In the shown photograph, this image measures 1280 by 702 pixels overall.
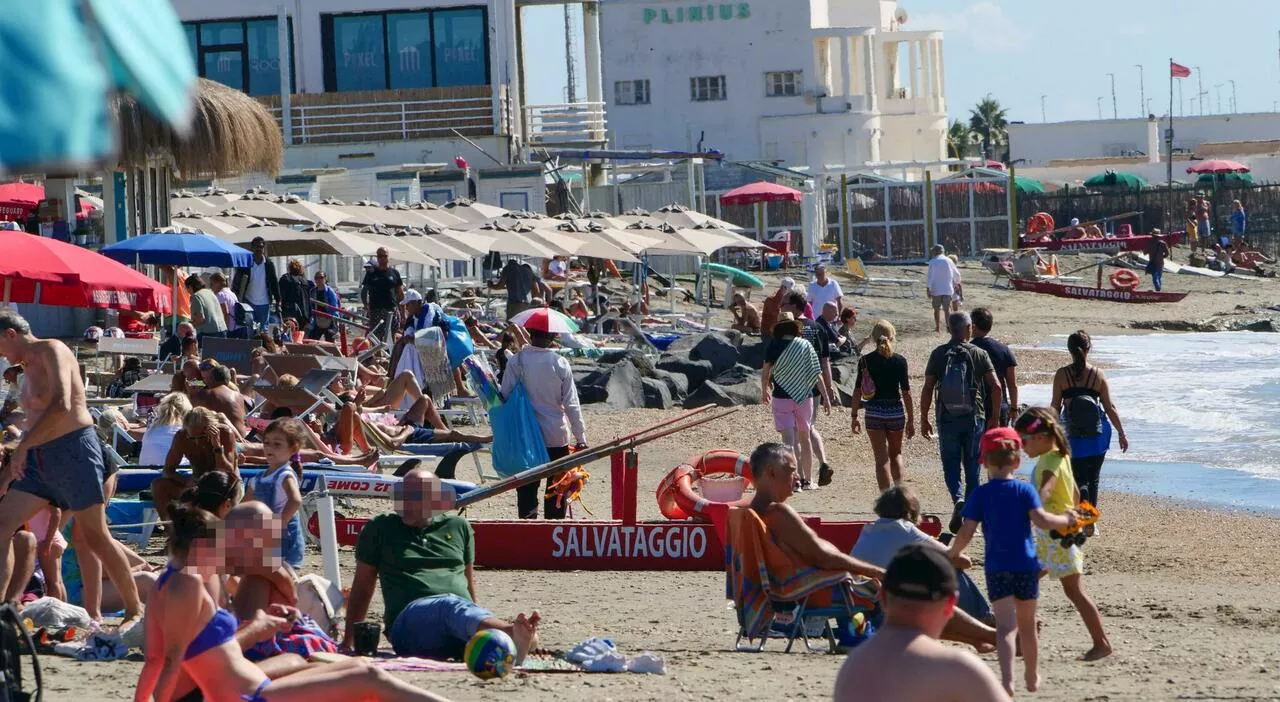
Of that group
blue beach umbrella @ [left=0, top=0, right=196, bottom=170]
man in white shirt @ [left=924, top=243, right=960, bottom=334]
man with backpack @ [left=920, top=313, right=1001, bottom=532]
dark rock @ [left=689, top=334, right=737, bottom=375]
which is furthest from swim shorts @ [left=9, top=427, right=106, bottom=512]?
man in white shirt @ [left=924, top=243, right=960, bottom=334]

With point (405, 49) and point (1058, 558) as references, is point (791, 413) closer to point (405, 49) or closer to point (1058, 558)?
point (1058, 558)

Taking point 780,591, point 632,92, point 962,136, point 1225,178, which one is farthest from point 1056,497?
point 962,136

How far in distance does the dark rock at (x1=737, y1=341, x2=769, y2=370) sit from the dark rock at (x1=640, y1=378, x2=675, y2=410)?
2298 mm

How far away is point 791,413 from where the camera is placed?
40.4 feet

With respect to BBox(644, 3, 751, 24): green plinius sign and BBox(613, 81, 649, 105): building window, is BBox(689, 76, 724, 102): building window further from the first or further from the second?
BBox(644, 3, 751, 24): green plinius sign

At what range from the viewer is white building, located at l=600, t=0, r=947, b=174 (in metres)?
54.2

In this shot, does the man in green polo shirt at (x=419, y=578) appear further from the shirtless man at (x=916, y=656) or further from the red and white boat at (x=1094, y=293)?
the red and white boat at (x=1094, y=293)

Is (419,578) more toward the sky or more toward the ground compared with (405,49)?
more toward the ground

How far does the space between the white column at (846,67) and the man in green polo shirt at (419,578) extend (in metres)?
48.9

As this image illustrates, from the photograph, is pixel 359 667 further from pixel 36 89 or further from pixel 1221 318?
pixel 1221 318

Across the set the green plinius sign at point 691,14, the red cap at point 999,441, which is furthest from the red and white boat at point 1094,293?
the red cap at point 999,441

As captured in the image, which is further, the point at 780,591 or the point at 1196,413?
the point at 1196,413

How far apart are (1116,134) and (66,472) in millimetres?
73232

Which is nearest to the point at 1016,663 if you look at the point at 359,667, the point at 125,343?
the point at 359,667
